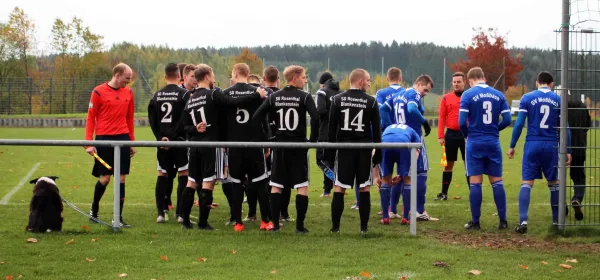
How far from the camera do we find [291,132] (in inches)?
363

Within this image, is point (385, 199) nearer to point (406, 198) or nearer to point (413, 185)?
point (406, 198)

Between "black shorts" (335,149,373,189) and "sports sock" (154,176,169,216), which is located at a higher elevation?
"black shorts" (335,149,373,189)

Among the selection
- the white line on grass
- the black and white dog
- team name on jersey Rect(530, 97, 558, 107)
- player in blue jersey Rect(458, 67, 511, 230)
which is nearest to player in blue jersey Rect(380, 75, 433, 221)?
player in blue jersey Rect(458, 67, 511, 230)

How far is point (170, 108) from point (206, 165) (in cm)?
129

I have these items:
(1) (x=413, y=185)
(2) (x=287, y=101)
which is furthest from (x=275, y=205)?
(1) (x=413, y=185)

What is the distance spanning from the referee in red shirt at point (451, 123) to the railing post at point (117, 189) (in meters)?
5.33

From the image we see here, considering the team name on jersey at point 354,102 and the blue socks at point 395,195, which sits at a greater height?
the team name on jersey at point 354,102

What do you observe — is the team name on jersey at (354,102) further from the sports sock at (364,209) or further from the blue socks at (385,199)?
the blue socks at (385,199)

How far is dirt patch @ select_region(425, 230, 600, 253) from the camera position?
8406mm

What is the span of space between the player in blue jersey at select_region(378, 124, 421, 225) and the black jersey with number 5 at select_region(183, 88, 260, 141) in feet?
6.69

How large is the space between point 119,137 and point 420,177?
13.4 feet

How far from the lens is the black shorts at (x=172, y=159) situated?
10273 millimetres

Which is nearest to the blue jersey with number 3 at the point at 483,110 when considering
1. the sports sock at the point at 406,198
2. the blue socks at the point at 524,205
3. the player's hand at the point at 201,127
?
the blue socks at the point at 524,205

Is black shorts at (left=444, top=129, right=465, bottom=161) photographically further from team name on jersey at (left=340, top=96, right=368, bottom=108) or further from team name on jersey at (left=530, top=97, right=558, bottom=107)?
team name on jersey at (left=340, top=96, right=368, bottom=108)
